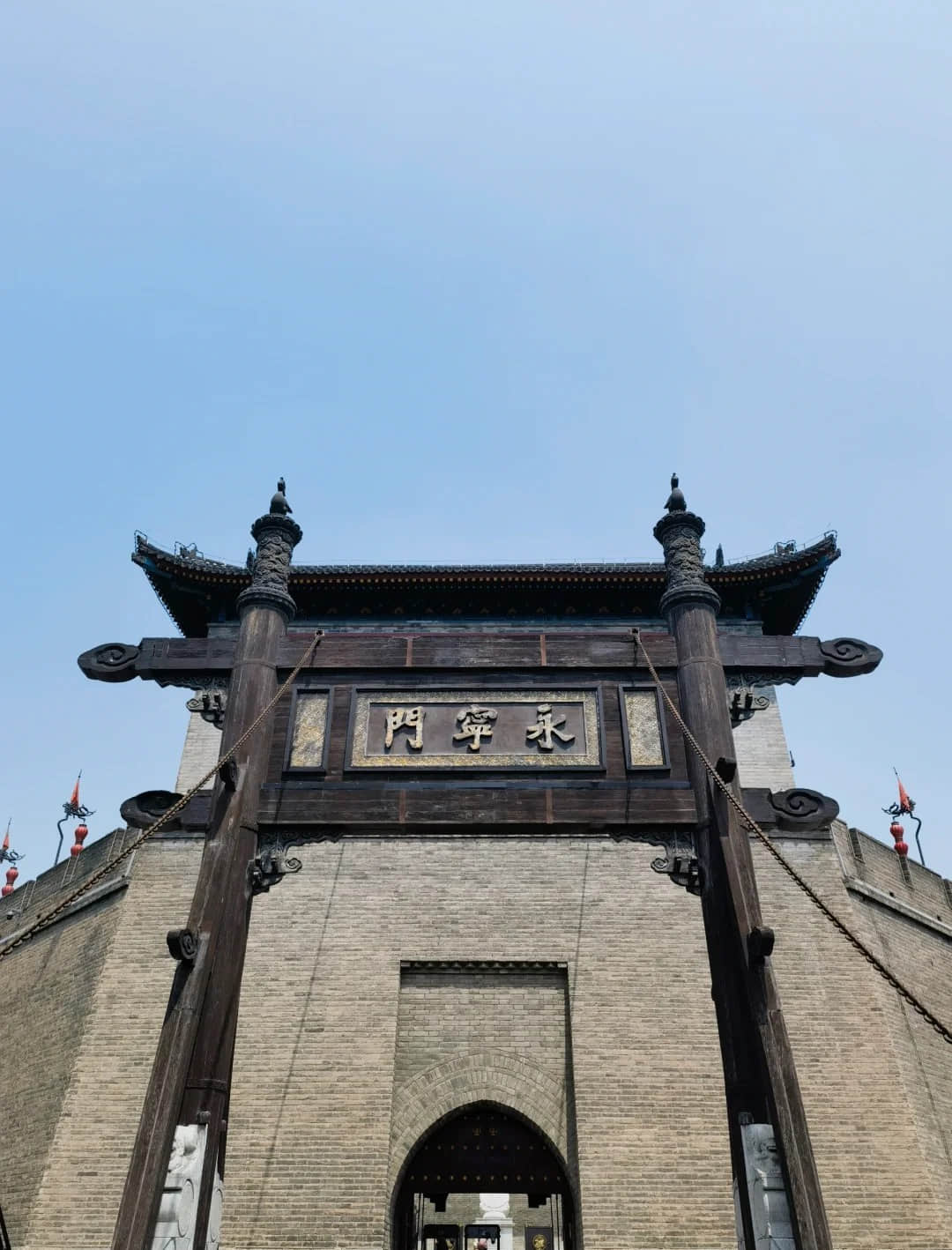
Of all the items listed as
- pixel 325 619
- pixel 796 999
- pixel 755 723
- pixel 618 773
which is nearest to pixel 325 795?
pixel 618 773

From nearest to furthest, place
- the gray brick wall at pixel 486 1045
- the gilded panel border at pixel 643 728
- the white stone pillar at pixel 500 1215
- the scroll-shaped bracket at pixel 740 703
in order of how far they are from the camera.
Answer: the gilded panel border at pixel 643 728 → the scroll-shaped bracket at pixel 740 703 → the gray brick wall at pixel 486 1045 → the white stone pillar at pixel 500 1215

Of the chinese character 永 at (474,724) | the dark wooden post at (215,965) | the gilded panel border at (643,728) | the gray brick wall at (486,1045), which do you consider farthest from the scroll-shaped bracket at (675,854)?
the gray brick wall at (486,1045)

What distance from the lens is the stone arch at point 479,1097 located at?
10.2 metres

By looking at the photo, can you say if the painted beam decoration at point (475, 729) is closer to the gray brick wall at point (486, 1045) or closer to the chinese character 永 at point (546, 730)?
the chinese character 永 at point (546, 730)

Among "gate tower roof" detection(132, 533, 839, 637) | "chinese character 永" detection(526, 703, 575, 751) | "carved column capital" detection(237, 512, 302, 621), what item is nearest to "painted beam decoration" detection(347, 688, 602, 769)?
"chinese character 永" detection(526, 703, 575, 751)

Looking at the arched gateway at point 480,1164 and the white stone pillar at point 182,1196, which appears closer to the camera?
the white stone pillar at point 182,1196

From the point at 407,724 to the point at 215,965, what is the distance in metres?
1.85

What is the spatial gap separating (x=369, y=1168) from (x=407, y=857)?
3.37 metres

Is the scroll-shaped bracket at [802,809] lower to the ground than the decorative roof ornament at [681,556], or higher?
lower

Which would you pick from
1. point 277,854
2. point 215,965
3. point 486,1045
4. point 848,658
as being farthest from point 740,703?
point 486,1045

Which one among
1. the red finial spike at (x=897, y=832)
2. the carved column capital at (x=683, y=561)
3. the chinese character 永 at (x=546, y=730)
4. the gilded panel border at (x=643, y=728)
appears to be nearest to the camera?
the gilded panel border at (x=643, y=728)

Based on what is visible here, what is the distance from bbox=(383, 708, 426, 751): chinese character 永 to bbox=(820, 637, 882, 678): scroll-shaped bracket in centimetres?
265

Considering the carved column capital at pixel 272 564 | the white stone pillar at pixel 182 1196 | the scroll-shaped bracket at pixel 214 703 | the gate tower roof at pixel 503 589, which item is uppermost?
the gate tower roof at pixel 503 589

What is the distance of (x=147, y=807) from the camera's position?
19.7ft
